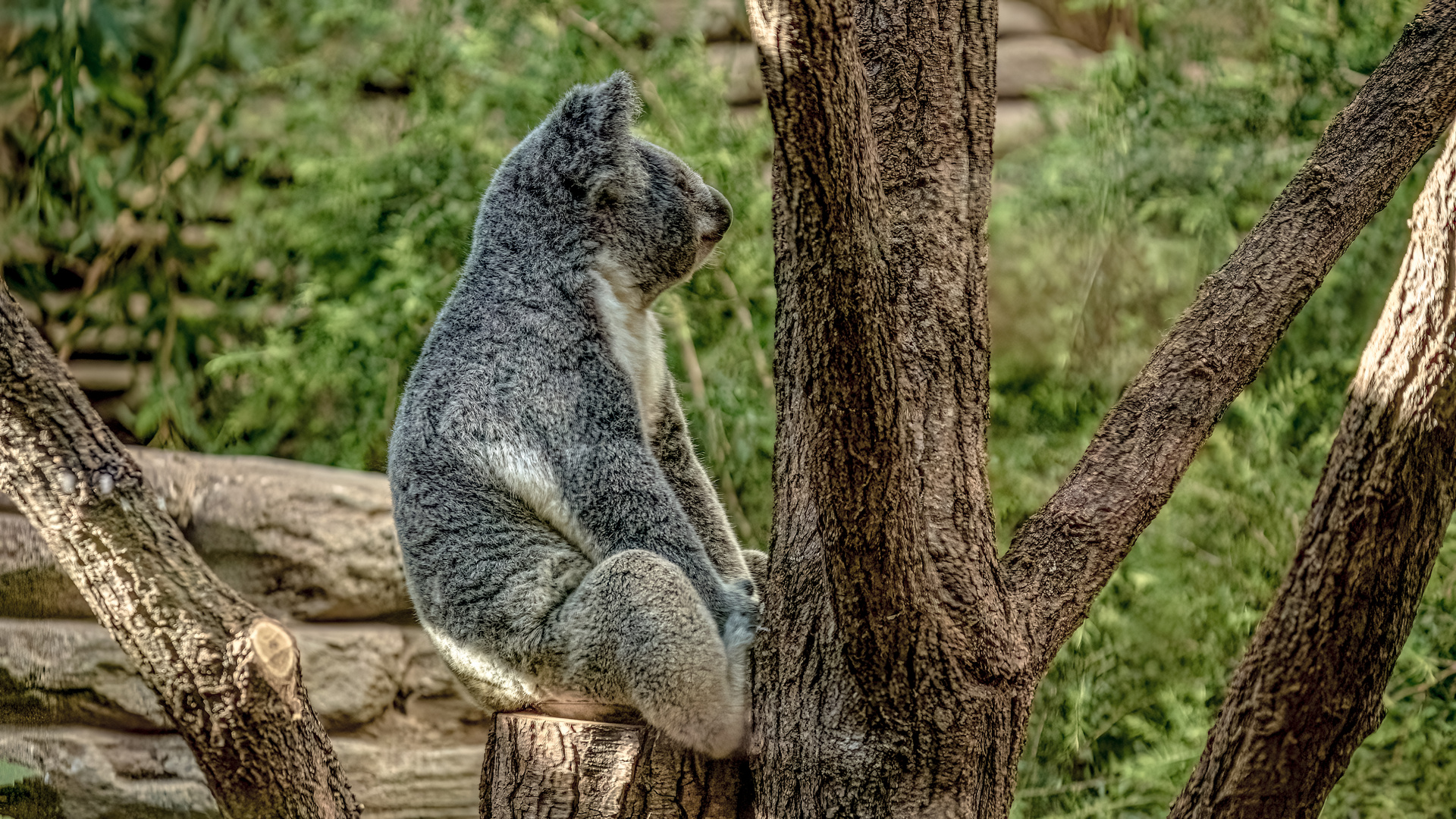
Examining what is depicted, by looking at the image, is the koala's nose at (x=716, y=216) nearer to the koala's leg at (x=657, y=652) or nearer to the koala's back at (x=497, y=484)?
the koala's back at (x=497, y=484)

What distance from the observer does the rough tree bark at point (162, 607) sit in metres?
1.71

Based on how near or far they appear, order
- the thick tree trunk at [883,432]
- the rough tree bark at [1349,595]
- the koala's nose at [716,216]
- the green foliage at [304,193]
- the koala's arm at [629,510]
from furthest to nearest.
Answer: the green foliage at [304,193] < the koala's nose at [716,216] < the koala's arm at [629,510] < the rough tree bark at [1349,595] < the thick tree trunk at [883,432]

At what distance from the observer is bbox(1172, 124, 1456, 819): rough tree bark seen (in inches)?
57.4

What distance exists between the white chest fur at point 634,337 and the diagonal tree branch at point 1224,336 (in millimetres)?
845

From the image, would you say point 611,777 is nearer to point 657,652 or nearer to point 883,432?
point 657,652

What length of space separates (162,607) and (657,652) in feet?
2.52

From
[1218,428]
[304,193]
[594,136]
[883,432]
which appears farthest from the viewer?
[304,193]

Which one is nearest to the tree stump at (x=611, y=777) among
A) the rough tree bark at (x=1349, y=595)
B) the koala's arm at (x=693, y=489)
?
the koala's arm at (x=693, y=489)

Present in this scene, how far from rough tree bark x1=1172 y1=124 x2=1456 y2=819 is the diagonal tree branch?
286 millimetres

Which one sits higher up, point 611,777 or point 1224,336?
point 1224,336

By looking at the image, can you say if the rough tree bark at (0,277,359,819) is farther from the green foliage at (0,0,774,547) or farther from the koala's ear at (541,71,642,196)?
the green foliage at (0,0,774,547)

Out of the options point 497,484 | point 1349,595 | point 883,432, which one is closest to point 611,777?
point 497,484

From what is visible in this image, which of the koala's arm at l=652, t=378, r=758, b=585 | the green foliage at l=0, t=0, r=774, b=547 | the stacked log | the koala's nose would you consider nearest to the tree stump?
the koala's arm at l=652, t=378, r=758, b=585

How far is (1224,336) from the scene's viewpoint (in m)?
1.81
